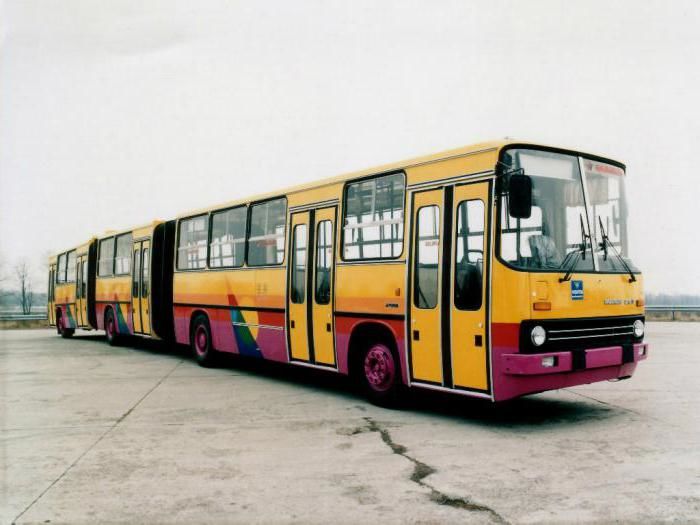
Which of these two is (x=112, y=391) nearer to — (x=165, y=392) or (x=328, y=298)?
(x=165, y=392)

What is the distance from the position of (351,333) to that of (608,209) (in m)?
3.55

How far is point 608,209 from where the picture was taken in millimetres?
8125

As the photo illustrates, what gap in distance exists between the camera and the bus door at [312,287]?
9.82m

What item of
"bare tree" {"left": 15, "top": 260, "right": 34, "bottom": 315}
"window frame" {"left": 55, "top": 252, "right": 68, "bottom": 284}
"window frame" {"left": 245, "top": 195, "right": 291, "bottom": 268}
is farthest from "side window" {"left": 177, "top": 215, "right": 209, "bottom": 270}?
"bare tree" {"left": 15, "top": 260, "right": 34, "bottom": 315}

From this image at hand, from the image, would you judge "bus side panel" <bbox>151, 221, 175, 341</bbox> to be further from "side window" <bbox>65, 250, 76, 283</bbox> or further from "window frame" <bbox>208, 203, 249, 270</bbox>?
"side window" <bbox>65, 250, 76, 283</bbox>

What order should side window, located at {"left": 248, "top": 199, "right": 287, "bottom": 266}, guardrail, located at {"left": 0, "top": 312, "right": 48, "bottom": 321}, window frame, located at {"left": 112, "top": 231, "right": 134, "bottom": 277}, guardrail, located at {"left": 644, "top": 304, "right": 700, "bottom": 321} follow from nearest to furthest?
side window, located at {"left": 248, "top": 199, "right": 287, "bottom": 266} → window frame, located at {"left": 112, "top": 231, "right": 134, "bottom": 277} → guardrail, located at {"left": 644, "top": 304, "right": 700, "bottom": 321} → guardrail, located at {"left": 0, "top": 312, "right": 48, "bottom": 321}

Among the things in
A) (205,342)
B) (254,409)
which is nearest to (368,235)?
(254,409)

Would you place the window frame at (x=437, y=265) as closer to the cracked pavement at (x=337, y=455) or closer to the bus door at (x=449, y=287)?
the bus door at (x=449, y=287)

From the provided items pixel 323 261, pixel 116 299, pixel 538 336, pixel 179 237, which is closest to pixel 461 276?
pixel 538 336

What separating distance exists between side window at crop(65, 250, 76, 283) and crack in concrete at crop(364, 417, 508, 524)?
18.3 m

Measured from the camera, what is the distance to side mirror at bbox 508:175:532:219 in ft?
23.0

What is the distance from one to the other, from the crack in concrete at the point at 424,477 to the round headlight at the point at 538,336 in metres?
1.71

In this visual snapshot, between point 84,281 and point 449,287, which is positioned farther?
point 84,281

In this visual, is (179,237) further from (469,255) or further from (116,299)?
(469,255)
